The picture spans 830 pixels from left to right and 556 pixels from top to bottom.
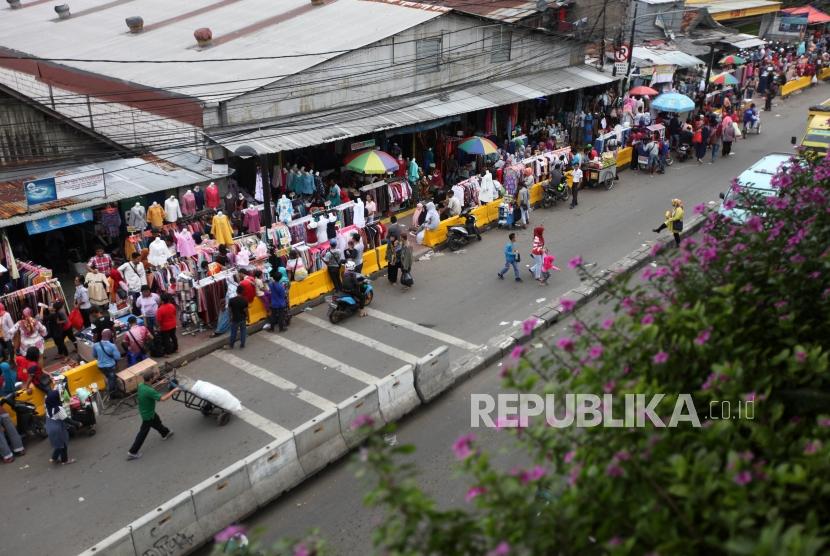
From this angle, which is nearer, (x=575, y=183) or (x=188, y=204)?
(x=188, y=204)

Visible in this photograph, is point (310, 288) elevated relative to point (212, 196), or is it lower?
lower

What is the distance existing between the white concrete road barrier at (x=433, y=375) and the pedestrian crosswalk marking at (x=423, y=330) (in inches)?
59.8

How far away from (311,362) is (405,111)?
11367 millimetres

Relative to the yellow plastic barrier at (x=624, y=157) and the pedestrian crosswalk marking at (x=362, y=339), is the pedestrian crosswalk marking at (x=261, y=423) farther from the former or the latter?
the yellow plastic barrier at (x=624, y=157)

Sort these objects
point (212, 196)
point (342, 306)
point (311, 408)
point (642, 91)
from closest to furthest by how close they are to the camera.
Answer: point (311, 408) < point (342, 306) < point (212, 196) < point (642, 91)

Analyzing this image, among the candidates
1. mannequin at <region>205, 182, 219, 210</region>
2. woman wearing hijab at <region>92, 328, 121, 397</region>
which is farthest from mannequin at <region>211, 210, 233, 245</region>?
woman wearing hijab at <region>92, 328, 121, 397</region>

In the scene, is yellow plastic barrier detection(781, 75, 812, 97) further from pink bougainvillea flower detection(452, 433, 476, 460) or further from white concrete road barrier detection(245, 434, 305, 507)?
pink bougainvillea flower detection(452, 433, 476, 460)

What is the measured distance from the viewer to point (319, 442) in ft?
36.2

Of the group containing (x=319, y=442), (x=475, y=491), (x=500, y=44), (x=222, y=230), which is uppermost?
(x=475, y=491)

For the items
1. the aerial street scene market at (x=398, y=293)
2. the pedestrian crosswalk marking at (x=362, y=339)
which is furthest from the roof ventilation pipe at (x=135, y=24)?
the pedestrian crosswalk marking at (x=362, y=339)

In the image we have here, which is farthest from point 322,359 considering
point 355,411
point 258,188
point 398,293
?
point 258,188

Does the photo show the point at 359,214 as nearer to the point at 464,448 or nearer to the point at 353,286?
the point at 353,286

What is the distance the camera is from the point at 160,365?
14.2 m

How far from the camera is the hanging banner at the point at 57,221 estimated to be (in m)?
16.3
